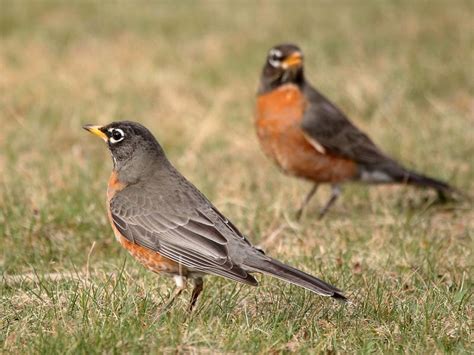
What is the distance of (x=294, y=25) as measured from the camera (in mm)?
12898

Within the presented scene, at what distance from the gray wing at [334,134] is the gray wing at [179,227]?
275 centimetres

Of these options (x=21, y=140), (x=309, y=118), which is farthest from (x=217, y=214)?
(x=21, y=140)

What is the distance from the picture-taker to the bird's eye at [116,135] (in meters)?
5.70

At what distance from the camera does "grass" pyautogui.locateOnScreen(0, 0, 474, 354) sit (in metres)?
4.67

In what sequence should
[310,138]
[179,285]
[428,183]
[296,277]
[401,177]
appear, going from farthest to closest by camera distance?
1. [401,177]
2. [310,138]
3. [428,183]
4. [179,285]
5. [296,277]

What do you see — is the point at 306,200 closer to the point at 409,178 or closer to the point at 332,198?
the point at 332,198

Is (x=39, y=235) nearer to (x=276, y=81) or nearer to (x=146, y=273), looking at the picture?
(x=146, y=273)

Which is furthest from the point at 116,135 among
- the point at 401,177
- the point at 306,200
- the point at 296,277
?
the point at 401,177

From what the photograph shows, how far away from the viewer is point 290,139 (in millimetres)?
7898

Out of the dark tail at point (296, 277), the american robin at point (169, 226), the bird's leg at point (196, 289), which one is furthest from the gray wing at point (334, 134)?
the dark tail at point (296, 277)

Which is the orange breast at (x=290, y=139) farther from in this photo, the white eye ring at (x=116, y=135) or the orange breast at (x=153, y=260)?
the orange breast at (x=153, y=260)

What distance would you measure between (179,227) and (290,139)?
2876 millimetres

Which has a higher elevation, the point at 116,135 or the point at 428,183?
the point at 116,135

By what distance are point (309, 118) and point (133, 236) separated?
3.12 metres
